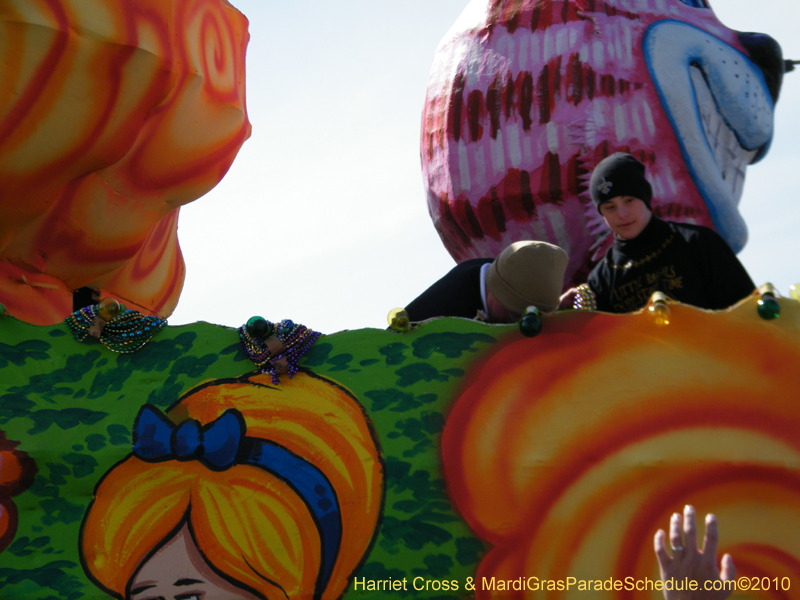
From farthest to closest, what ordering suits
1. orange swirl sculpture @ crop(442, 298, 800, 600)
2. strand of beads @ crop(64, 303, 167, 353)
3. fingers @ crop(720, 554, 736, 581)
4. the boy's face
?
the boy's face
strand of beads @ crop(64, 303, 167, 353)
orange swirl sculpture @ crop(442, 298, 800, 600)
fingers @ crop(720, 554, 736, 581)

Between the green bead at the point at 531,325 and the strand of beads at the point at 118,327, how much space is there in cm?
86

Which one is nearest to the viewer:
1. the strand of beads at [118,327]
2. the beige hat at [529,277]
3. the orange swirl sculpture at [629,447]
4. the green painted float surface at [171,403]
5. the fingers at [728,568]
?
the fingers at [728,568]

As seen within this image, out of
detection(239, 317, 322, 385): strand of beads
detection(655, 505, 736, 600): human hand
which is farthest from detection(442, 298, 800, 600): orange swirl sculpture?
detection(239, 317, 322, 385): strand of beads

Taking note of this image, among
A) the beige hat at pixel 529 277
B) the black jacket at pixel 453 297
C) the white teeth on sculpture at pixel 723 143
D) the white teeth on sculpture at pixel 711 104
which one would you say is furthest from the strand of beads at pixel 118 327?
the white teeth on sculpture at pixel 723 143

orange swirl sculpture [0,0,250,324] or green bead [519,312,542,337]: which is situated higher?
orange swirl sculpture [0,0,250,324]

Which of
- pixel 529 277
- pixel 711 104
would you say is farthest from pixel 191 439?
pixel 711 104

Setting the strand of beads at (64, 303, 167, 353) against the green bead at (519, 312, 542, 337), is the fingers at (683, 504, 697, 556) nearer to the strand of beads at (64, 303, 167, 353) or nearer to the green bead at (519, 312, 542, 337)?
the green bead at (519, 312, 542, 337)

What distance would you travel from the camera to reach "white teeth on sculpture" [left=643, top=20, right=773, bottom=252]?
9.54ft

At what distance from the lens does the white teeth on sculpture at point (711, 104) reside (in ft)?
9.54

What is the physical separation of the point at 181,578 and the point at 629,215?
1.48 meters

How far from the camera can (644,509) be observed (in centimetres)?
154

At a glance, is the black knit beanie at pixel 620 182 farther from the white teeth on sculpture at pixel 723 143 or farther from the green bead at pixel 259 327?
the green bead at pixel 259 327

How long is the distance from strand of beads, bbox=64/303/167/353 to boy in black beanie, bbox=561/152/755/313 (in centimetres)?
110

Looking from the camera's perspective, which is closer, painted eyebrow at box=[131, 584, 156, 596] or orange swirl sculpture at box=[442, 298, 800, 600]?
orange swirl sculpture at box=[442, 298, 800, 600]
